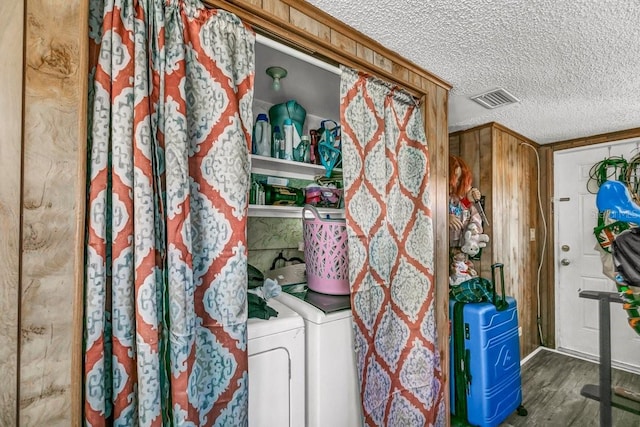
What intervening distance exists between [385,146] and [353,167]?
0.94 feet

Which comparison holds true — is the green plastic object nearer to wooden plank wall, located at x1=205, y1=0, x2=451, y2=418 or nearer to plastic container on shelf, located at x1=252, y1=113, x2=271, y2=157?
plastic container on shelf, located at x1=252, y1=113, x2=271, y2=157

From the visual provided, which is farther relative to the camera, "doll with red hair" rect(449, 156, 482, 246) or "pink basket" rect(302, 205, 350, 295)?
"doll with red hair" rect(449, 156, 482, 246)

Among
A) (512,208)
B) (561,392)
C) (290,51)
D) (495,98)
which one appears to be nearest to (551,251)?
(512,208)

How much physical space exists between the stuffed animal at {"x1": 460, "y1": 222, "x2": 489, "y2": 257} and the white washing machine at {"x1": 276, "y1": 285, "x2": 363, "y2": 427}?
1.48 m

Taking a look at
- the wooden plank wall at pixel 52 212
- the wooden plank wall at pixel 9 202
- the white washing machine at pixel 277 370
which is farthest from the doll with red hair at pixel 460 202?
the wooden plank wall at pixel 9 202

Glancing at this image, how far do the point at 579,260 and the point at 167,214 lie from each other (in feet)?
12.8

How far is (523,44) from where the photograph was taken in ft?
4.96

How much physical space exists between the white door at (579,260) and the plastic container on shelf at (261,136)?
3244 mm

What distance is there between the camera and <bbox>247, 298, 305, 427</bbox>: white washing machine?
125 cm

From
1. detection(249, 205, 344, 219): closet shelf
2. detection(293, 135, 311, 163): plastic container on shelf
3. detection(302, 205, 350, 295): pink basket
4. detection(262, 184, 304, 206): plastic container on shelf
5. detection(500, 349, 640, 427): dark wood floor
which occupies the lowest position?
detection(500, 349, 640, 427): dark wood floor

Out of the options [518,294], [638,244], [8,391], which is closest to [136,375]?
Result: [8,391]

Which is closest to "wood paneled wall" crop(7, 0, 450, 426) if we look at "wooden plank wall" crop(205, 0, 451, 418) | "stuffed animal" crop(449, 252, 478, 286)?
"wooden plank wall" crop(205, 0, 451, 418)

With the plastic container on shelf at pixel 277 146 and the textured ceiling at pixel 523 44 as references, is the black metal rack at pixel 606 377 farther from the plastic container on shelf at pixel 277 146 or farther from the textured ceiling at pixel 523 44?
the plastic container on shelf at pixel 277 146

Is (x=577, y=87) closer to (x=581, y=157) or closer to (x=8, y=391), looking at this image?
(x=581, y=157)
